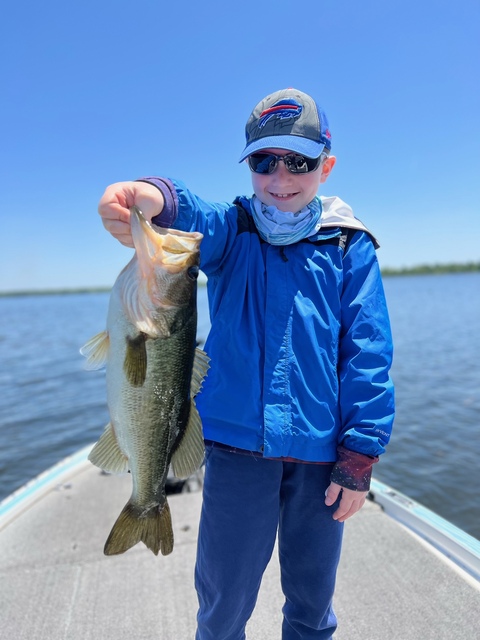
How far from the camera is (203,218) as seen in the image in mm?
1898

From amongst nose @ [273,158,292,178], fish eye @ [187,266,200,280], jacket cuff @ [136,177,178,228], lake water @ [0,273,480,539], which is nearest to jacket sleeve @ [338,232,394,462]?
nose @ [273,158,292,178]

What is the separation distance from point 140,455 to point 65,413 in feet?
31.2

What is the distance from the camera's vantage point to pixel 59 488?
4477mm

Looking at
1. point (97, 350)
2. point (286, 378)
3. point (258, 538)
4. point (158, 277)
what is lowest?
point (258, 538)

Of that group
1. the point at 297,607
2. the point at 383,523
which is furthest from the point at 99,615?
the point at 383,523

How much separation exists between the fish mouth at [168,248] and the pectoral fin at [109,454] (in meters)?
0.74

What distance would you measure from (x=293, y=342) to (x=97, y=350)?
82 cm

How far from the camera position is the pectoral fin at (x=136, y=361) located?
5.79 feet

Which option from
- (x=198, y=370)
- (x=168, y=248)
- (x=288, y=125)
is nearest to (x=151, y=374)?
(x=198, y=370)

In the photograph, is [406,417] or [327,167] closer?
[327,167]

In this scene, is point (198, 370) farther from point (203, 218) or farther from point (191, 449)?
point (203, 218)

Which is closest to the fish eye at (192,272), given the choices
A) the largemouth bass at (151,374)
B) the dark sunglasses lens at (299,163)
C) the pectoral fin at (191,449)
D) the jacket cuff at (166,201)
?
the largemouth bass at (151,374)

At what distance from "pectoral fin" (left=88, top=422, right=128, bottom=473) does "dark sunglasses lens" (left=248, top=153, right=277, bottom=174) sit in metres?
1.30

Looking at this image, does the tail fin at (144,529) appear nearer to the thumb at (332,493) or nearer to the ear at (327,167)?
the thumb at (332,493)
